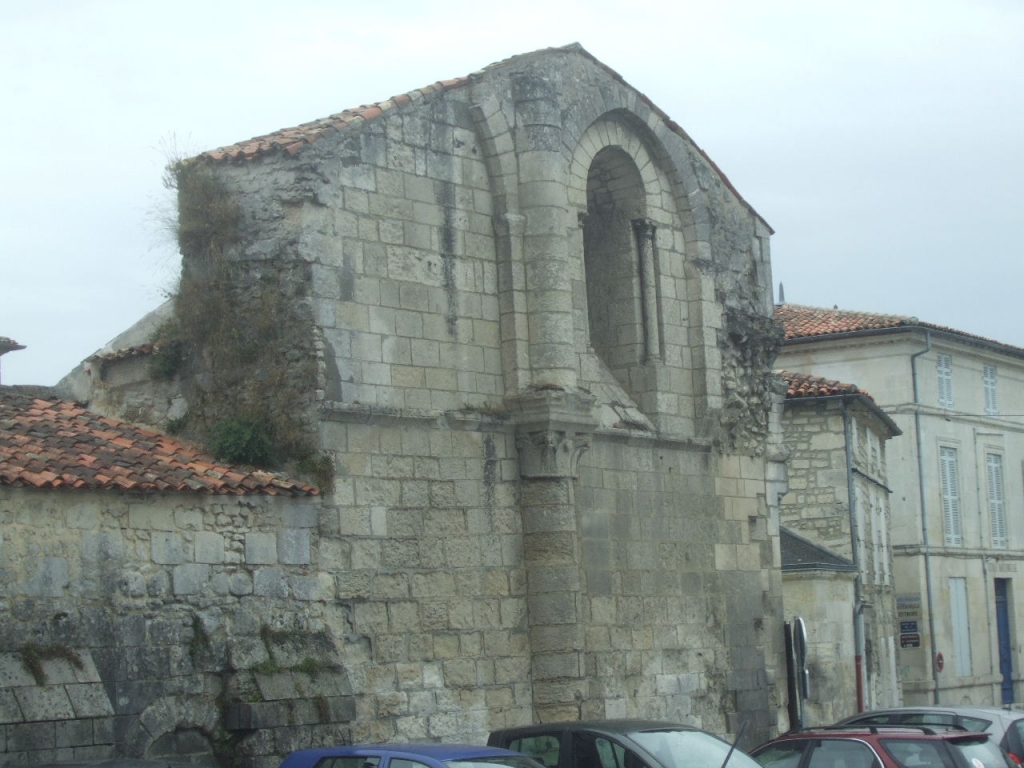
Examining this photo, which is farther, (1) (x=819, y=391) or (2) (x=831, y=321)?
(2) (x=831, y=321)

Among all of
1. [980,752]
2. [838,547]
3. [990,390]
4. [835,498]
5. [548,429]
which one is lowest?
[980,752]

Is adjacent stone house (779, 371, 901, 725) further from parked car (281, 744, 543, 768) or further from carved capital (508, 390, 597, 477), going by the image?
parked car (281, 744, 543, 768)

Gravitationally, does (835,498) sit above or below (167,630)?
above

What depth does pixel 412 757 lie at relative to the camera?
9.84 metres

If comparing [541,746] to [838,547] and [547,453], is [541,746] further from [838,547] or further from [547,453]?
[838,547]

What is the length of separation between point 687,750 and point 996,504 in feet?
86.6

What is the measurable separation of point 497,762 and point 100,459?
4402mm

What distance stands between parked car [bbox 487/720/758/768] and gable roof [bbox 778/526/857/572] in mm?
12183

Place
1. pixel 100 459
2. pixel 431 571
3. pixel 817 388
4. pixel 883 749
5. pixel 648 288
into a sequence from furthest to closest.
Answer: pixel 817 388, pixel 648 288, pixel 431 571, pixel 100 459, pixel 883 749

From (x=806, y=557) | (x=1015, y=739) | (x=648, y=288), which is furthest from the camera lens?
(x=806, y=557)

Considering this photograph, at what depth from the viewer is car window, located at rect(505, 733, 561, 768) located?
463 inches

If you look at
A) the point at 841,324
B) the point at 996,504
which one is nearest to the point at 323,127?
the point at 841,324

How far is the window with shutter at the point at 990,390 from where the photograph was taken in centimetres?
3628

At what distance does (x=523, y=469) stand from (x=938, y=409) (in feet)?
67.6
